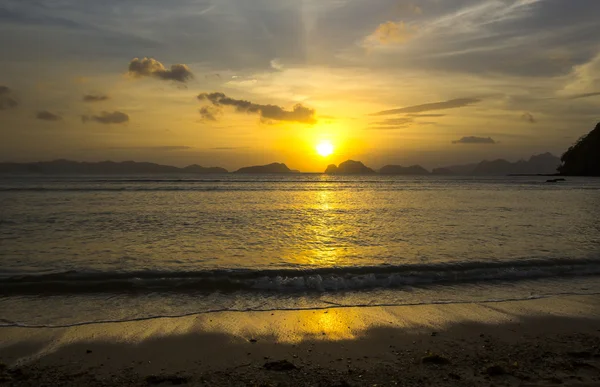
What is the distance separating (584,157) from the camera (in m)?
154

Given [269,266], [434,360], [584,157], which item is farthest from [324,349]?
[584,157]

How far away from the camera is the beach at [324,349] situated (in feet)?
19.0

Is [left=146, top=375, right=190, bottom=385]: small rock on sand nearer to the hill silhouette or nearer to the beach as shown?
the beach

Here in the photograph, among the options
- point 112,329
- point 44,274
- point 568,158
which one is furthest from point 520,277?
point 568,158

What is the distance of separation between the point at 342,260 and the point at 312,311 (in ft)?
18.2

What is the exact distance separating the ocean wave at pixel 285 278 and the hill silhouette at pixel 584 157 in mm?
170479

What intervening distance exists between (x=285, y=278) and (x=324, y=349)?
5.11 m

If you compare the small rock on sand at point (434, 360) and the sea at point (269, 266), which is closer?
the small rock on sand at point (434, 360)

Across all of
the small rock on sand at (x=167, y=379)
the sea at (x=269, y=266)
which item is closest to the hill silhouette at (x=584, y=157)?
the sea at (x=269, y=266)

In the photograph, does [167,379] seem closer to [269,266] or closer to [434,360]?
[434,360]

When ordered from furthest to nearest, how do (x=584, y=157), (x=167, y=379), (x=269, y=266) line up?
(x=584, y=157) → (x=269, y=266) → (x=167, y=379)

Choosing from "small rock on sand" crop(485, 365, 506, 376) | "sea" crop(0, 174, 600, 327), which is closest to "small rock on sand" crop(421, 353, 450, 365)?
"small rock on sand" crop(485, 365, 506, 376)

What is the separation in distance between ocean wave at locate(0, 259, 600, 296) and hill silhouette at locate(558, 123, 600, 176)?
170 m

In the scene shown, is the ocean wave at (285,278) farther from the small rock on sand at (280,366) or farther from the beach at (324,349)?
the small rock on sand at (280,366)
